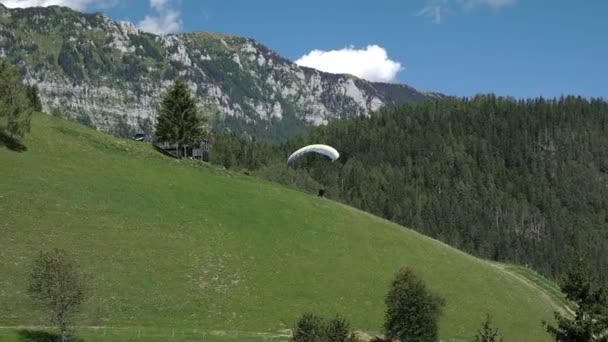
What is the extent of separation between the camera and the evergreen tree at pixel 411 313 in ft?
187

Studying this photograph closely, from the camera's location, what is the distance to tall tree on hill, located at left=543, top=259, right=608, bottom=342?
35.0 metres

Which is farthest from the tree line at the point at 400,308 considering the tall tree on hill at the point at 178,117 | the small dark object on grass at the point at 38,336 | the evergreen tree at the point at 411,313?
the tall tree on hill at the point at 178,117

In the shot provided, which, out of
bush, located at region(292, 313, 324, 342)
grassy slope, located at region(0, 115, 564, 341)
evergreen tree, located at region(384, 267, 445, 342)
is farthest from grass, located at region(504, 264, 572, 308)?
bush, located at region(292, 313, 324, 342)

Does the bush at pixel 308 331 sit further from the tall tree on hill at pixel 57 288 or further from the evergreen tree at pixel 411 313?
the evergreen tree at pixel 411 313

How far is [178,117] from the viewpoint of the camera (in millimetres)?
108312

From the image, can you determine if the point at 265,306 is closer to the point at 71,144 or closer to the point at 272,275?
the point at 272,275

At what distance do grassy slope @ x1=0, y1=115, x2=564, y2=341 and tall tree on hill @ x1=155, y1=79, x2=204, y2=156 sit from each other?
9346 mm

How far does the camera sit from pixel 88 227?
225ft

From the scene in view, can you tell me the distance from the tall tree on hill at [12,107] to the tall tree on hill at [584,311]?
210 feet

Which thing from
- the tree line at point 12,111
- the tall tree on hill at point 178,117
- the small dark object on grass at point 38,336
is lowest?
the small dark object on grass at point 38,336

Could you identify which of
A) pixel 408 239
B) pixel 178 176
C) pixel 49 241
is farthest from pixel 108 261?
pixel 408 239

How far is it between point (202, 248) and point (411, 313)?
2404cm

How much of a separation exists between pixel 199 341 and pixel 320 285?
871 inches

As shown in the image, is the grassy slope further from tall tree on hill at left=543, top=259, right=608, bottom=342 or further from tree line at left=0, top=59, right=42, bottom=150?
tall tree on hill at left=543, top=259, right=608, bottom=342
